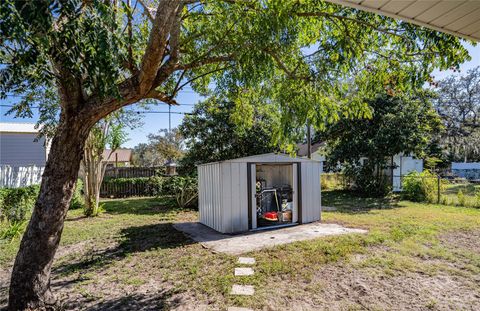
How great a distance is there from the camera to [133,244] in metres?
6.02

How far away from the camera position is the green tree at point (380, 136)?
11938 millimetres

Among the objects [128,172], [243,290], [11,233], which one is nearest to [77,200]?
[128,172]

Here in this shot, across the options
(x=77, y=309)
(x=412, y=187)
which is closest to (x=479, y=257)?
(x=77, y=309)

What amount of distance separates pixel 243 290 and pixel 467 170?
29.7 metres

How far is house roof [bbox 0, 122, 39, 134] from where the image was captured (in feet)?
47.9

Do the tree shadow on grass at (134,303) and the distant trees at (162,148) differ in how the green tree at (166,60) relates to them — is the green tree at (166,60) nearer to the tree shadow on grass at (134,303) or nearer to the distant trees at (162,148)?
the tree shadow on grass at (134,303)

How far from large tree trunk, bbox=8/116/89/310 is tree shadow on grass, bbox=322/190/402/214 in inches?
352

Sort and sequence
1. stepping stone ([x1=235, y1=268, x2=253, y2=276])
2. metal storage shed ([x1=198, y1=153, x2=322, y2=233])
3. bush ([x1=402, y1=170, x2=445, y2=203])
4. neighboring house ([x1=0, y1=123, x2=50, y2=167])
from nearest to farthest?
1. stepping stone ([x1=235, y1=268, x2=253, y2=276])
2. metal storage shed ([x1=198, y1=153, x2=322, y2=233])
3. bush ([x1=402, y1=170, x2=445, y2=203])
4. neighboring house ([x1=0, y1=123, x2=50, y2=167])

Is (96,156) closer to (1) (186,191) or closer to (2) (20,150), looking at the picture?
(1) (186,191)

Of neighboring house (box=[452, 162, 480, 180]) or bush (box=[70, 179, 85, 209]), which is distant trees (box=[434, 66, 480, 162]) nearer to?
neighboring house (box=[452, 162, 480, 180])

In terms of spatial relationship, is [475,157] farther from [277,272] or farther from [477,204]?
[277,272]

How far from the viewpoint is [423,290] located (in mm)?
3703

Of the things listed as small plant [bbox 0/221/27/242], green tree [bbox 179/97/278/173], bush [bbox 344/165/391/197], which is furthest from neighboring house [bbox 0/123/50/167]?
bush [bbox 344/165/391/197]

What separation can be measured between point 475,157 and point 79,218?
35.0 m
